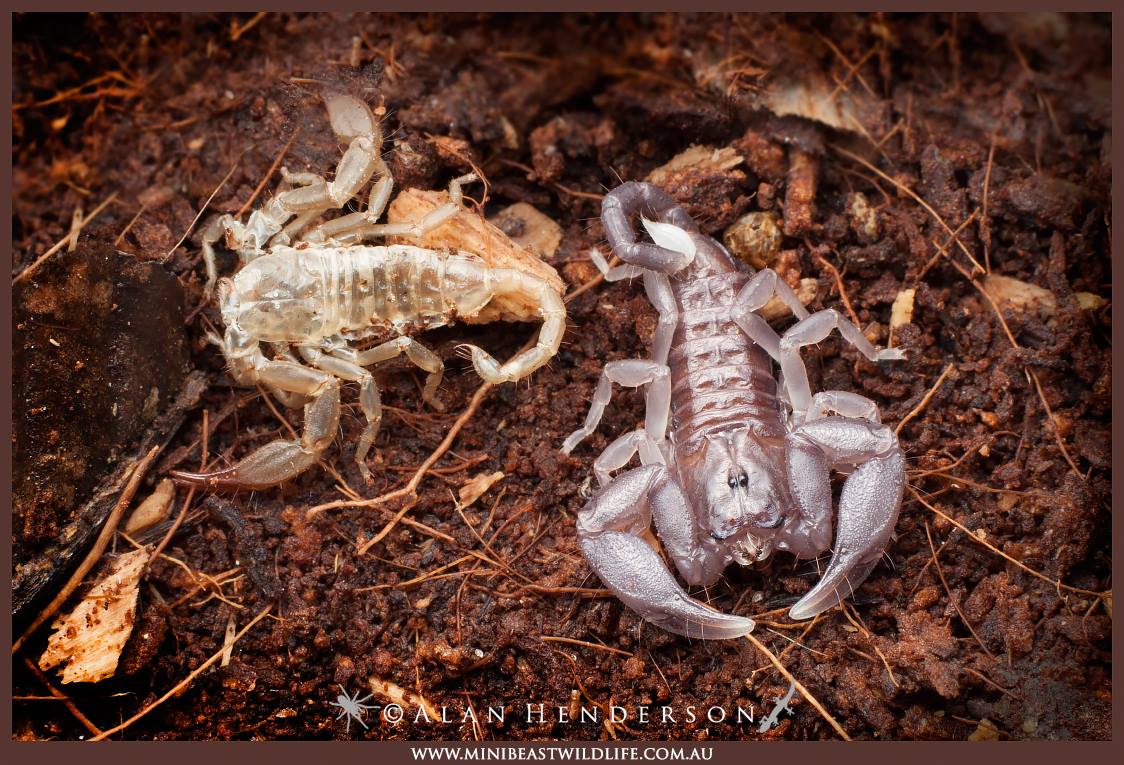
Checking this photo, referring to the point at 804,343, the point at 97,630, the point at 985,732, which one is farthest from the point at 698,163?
the point at 97,630

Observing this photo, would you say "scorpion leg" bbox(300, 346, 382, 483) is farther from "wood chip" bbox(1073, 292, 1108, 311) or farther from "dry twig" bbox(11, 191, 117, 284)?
"wood chip" bbox(1073, 292, 1108, 311)

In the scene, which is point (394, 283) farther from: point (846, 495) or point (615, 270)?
point (846, 495)

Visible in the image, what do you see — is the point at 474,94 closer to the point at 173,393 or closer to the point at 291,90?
the point at 291,90

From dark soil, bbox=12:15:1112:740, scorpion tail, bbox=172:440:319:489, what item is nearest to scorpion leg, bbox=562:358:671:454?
dark soil, bbox=12:15:1112:740

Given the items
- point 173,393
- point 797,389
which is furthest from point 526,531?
point 173,393

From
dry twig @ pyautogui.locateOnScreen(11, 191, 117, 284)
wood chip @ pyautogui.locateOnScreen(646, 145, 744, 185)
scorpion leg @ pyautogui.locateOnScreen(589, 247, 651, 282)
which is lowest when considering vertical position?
scorpion leg @ pyautogui.locateOnScreen(589, 247, 651, 282)

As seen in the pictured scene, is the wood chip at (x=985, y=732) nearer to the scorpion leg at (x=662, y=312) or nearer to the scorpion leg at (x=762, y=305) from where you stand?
the scorpion leg at (x=762, y=305)
